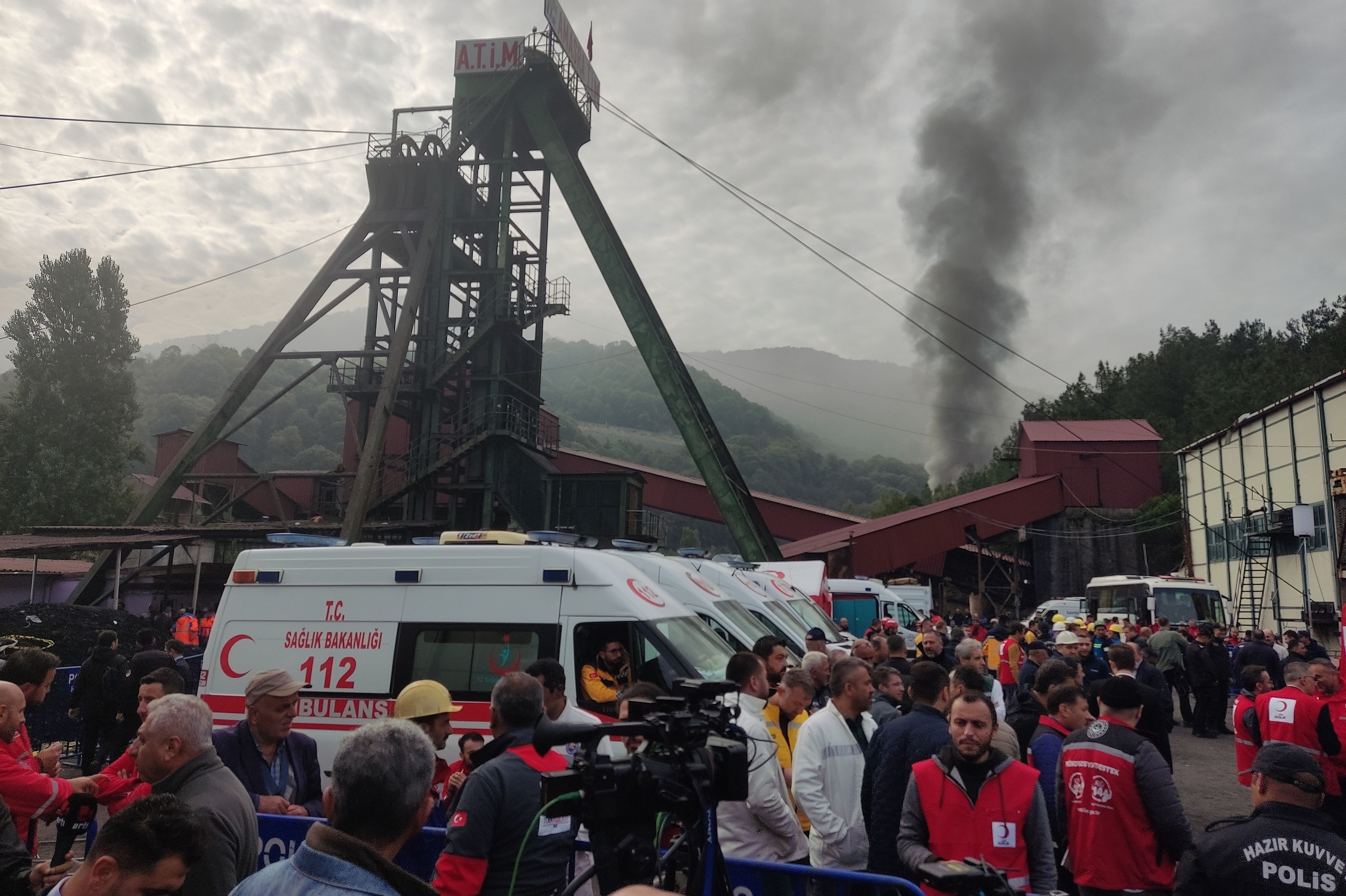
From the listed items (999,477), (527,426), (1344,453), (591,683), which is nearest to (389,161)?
(527,426)

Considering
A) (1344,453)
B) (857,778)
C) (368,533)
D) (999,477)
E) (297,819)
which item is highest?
(999,477)

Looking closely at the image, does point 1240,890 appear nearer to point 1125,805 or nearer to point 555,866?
point 1125,805

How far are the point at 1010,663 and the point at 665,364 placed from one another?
44.7 ft

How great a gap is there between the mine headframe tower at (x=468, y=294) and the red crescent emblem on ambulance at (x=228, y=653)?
58.4 ft

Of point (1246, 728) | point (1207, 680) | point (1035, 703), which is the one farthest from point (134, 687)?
point (1207, 680)

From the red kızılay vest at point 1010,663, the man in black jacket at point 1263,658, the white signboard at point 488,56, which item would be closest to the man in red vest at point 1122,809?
the red kızılay vest at point 1010,663

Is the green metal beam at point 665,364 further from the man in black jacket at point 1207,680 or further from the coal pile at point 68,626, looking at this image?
the coal pile at point 68,626

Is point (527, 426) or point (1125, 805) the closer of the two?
point (1125, 805)

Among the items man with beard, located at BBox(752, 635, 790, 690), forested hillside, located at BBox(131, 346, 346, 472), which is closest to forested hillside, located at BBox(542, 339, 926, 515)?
forested hillside, located at BBox(131, 346, 346, 472)

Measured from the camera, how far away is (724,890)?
2.56m

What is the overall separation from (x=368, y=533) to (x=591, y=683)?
22.2 metres

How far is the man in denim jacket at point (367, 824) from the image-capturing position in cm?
196

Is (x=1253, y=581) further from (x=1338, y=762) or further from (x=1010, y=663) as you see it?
(x=1338, y=762)

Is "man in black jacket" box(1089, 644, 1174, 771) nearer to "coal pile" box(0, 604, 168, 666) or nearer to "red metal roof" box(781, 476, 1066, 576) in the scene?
"coal pile" box(0, 604, 168, 666)
